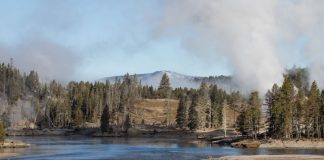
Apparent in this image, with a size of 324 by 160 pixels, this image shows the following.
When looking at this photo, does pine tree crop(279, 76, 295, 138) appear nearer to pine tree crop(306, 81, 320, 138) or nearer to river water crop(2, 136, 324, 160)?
pine tree crop(306, 81, 320, 138)

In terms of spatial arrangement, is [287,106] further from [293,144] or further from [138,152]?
[138,152]

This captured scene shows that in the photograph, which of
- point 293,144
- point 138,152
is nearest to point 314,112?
point 293,144

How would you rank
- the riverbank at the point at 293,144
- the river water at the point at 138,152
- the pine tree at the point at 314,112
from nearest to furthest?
the river water at the point at 138,152 → the riverbank at the point at 293,144 → the pine tree at the point at 314,112

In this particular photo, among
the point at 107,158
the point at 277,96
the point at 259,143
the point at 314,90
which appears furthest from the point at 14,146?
the point at 314,90

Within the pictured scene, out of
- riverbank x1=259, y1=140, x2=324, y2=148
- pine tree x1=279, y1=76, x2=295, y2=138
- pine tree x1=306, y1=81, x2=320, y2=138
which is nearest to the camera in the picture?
riverbank x1=259, y1=140, x2=324, y2=148

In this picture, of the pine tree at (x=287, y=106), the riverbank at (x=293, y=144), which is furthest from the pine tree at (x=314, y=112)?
the riverbank at (x=293, y=144)

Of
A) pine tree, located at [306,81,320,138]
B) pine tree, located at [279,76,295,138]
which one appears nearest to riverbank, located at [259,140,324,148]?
pine tree, located at [279,76,295,138]

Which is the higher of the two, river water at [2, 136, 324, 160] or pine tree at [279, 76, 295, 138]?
pine tree at [279, 76, 295, 138]

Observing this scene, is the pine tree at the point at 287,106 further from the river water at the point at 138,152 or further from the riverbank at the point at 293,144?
the river water at the point at 138,152

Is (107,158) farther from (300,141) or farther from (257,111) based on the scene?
(257,111)

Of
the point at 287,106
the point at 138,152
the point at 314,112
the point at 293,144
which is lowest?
the point at 138,152

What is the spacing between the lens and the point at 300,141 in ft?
500

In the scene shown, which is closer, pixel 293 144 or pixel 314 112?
pixel 293 144

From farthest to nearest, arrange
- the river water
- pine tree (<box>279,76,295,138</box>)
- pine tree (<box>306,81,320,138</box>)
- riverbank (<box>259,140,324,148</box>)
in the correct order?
pine tree (<box>306,81,320,138</box>)
pine tree (<box>279,76,295,138</box>)
riverbank (<box>259,140,324,148</box>)
the river water
